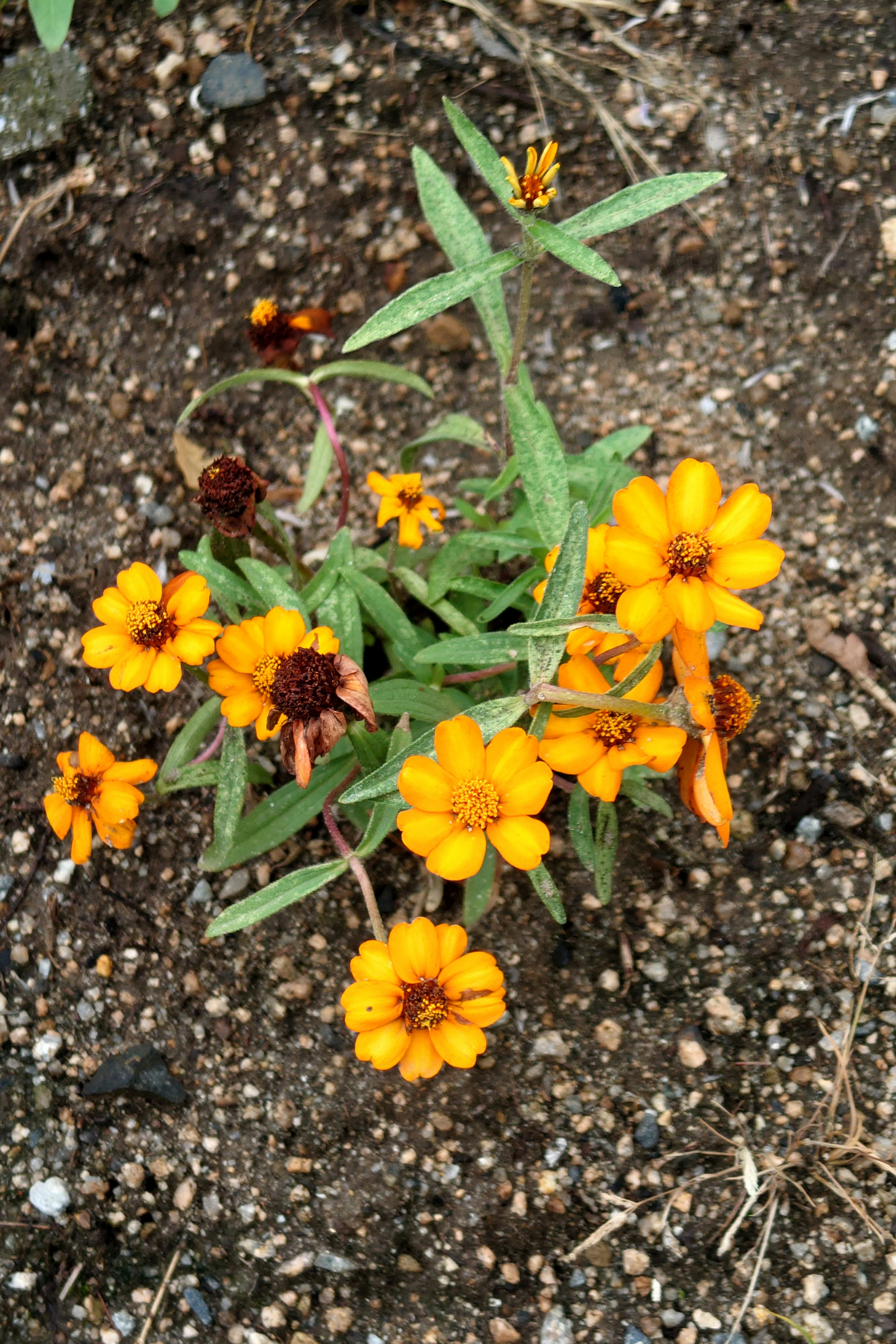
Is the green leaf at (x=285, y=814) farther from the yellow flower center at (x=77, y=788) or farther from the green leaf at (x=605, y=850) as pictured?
the green leaf at (x=605, y=850)

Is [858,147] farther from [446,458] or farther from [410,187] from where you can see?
[446,458]

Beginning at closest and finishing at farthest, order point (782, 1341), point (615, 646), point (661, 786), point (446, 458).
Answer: point (615, 646), point (782, 1341), point (661, 786), point (446, 458)

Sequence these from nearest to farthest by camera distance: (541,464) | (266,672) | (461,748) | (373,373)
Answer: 1. (461,748)
2. (266,672)
3. (541,464)
4. (373,373)

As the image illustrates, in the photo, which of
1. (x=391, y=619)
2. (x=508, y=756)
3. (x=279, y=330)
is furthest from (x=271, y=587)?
(x=279, y=330)

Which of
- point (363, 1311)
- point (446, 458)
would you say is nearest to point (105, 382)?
point (446, 458)

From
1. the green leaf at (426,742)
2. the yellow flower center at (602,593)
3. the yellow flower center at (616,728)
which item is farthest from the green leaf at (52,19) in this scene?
the yellow flower center at (616,728)

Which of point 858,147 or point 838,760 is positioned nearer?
point 838,760

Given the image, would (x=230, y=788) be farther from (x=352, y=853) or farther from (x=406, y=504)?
(x=406, y=504)
